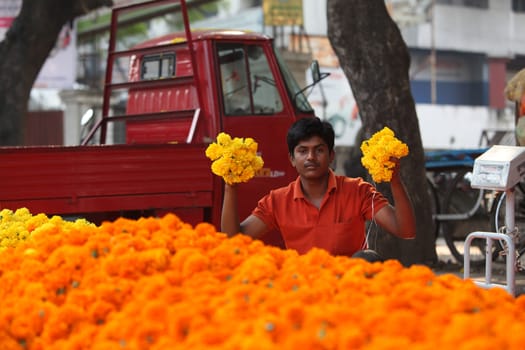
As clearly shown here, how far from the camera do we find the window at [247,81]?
9188 mm

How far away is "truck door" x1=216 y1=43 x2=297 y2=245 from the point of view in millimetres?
8961

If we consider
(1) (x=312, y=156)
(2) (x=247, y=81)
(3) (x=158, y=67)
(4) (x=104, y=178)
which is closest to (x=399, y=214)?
(1) (x=312, y=156)

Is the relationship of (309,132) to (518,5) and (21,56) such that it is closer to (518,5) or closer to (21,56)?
(21,56)

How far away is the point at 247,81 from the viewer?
9.24 meters

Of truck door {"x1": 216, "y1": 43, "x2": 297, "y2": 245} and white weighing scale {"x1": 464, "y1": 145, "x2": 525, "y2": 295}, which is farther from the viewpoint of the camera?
truck door {"x1": 216, "y1": 43, "x2": 297, "y2": 245}

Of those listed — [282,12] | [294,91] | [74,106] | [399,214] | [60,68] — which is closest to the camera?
[399,214]

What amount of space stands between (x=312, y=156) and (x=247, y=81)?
14.3 feet

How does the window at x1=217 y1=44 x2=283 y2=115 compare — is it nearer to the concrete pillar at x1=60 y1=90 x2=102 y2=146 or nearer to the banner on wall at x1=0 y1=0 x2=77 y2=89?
the banner on wall at x1=0 y1=0 x2=77 y2=89

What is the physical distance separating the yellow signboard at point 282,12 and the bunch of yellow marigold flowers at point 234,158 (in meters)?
19.8

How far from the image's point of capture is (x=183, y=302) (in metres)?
2.97

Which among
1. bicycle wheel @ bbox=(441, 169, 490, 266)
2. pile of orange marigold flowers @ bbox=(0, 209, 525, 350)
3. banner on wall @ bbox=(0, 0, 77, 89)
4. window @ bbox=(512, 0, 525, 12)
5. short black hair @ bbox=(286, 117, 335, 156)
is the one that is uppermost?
window @ bbox=(512, 0, 525, 12)

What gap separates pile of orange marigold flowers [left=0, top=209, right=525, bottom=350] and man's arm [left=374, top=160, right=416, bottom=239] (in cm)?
118

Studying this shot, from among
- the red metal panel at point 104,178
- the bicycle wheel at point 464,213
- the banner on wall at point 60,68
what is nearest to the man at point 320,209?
the red metal panel at point 104,178

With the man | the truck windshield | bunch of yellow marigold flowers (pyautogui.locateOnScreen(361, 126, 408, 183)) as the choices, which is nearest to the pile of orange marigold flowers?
bunch of yellow marigold flowers (pyautogui.locateOnScreen(361, 126, 408, 183))
